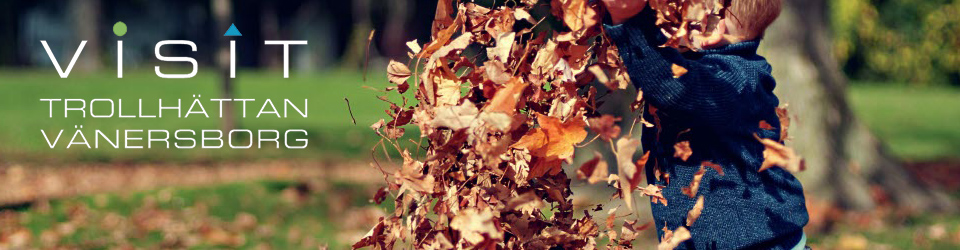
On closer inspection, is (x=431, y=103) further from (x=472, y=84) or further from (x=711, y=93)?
(x=711, y=93)

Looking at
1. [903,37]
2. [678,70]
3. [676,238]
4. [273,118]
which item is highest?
[678,70]

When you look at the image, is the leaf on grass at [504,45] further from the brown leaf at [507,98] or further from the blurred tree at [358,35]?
the blurred tree at [358,35]

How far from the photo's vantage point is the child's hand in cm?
199

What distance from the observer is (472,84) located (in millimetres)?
2055

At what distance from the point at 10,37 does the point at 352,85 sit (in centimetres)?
1384

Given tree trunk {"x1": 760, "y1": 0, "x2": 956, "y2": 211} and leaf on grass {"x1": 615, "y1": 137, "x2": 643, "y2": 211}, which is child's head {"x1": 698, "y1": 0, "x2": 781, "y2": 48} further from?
tree trunk {"x1": 760, "y1": 0, "x2": 956, "y2": 211}

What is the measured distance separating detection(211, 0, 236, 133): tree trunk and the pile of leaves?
26.4ft

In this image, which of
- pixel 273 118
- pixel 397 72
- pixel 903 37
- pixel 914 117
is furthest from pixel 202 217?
pixel 903 37

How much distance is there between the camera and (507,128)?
190cm

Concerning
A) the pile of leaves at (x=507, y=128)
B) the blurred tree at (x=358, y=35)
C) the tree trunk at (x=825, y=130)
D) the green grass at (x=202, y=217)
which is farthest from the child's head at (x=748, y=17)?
the blurred tree at (x=358, y=35)

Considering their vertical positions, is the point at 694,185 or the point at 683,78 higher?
the point at 683,78

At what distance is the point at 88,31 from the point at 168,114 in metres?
13.9

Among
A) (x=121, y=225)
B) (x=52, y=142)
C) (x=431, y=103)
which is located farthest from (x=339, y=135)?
(x=431, y=103)

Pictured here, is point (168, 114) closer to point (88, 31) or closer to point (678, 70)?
point (88, 31)
